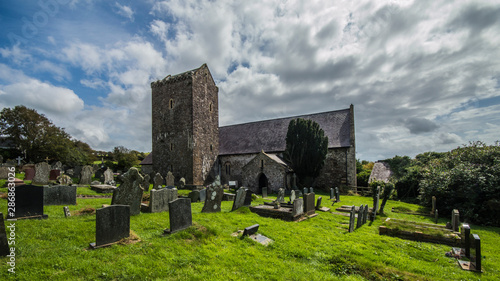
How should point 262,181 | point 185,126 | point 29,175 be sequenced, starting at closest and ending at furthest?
point 29,175 < point 262,181 < point 185,126

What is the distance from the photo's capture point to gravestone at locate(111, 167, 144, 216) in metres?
7.54

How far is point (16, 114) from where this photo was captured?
2848cm

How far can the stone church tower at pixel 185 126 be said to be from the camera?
→ 22.7 meters

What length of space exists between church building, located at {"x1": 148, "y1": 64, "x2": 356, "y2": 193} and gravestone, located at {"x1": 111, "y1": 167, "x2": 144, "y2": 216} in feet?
46.5

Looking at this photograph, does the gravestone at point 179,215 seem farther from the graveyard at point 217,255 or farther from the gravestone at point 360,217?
the gravestone at point 360,217

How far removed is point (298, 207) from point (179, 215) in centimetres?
540

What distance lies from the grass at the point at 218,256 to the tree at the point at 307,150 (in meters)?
13.9

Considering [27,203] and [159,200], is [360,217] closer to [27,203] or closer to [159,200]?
[159,200]

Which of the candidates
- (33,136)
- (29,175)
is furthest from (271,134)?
(33,136)

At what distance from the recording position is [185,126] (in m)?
22.9

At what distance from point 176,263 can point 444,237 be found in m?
8.63

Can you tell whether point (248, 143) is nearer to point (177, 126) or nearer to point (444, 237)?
point (177, 126)

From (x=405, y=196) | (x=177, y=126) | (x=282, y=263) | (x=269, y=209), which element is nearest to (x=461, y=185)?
(x=405, y=196)

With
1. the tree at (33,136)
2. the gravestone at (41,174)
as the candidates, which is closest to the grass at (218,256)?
the gravestone at (41,174)
